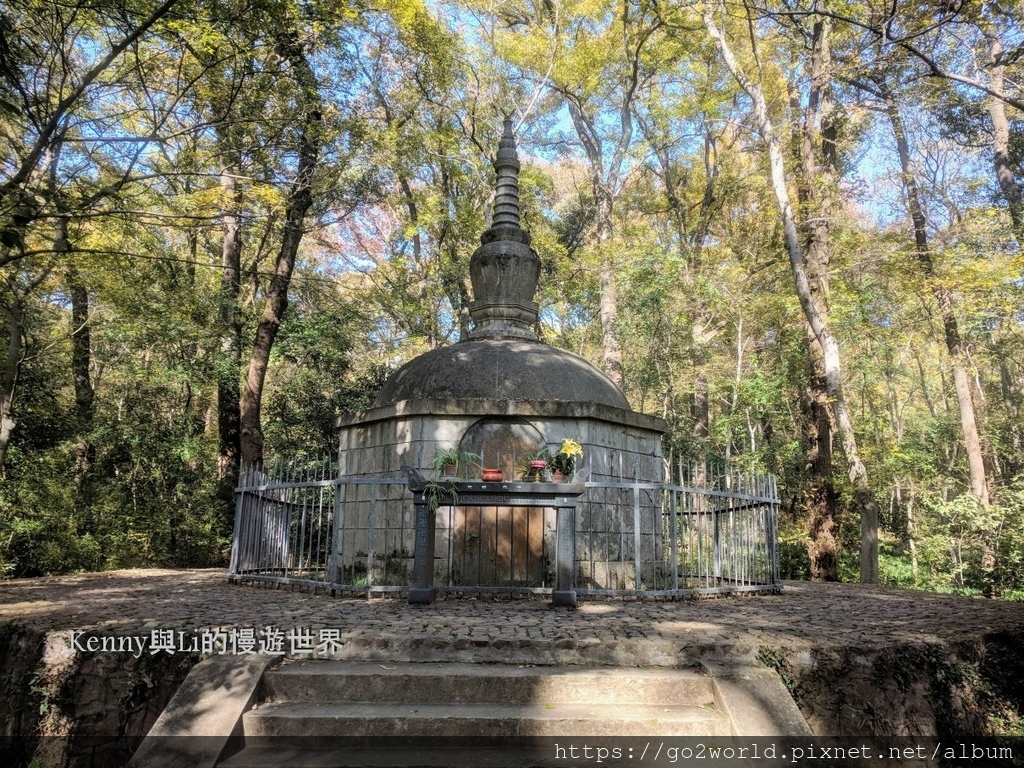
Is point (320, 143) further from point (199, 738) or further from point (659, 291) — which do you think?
point (199, 738)

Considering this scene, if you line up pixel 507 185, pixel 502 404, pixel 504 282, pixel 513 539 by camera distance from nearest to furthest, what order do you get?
pixel 513 539, pixel 502 404, pixel 504 282, pixel 507 185

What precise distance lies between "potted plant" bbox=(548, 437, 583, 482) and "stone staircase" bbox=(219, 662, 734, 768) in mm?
2779

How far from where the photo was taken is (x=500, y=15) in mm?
21750

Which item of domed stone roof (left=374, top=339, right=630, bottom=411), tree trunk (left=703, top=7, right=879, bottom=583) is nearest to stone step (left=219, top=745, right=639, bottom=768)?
domed stone roof (left=374, top=339, right=630, bottom=411)

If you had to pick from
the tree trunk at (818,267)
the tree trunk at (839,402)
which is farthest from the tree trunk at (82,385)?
the tree trunk at (818,267)

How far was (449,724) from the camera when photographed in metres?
3.83

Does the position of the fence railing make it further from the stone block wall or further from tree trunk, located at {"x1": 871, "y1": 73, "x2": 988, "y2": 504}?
tree trunk, located at {"x1": 871, "y1": 73, "x2": 988, "y2": 504}

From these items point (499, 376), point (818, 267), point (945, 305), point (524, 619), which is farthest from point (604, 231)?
point (524, 619)

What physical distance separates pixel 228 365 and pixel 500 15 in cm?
1571

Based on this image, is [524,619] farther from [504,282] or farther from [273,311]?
[273,311]

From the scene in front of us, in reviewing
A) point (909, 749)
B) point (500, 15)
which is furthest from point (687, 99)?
point (909, 749)

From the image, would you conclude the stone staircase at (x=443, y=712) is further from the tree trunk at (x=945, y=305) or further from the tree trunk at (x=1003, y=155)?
the tree trunk at (x=1003, y=155)

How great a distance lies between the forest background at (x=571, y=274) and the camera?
38.3 ft

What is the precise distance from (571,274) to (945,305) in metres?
10.5
